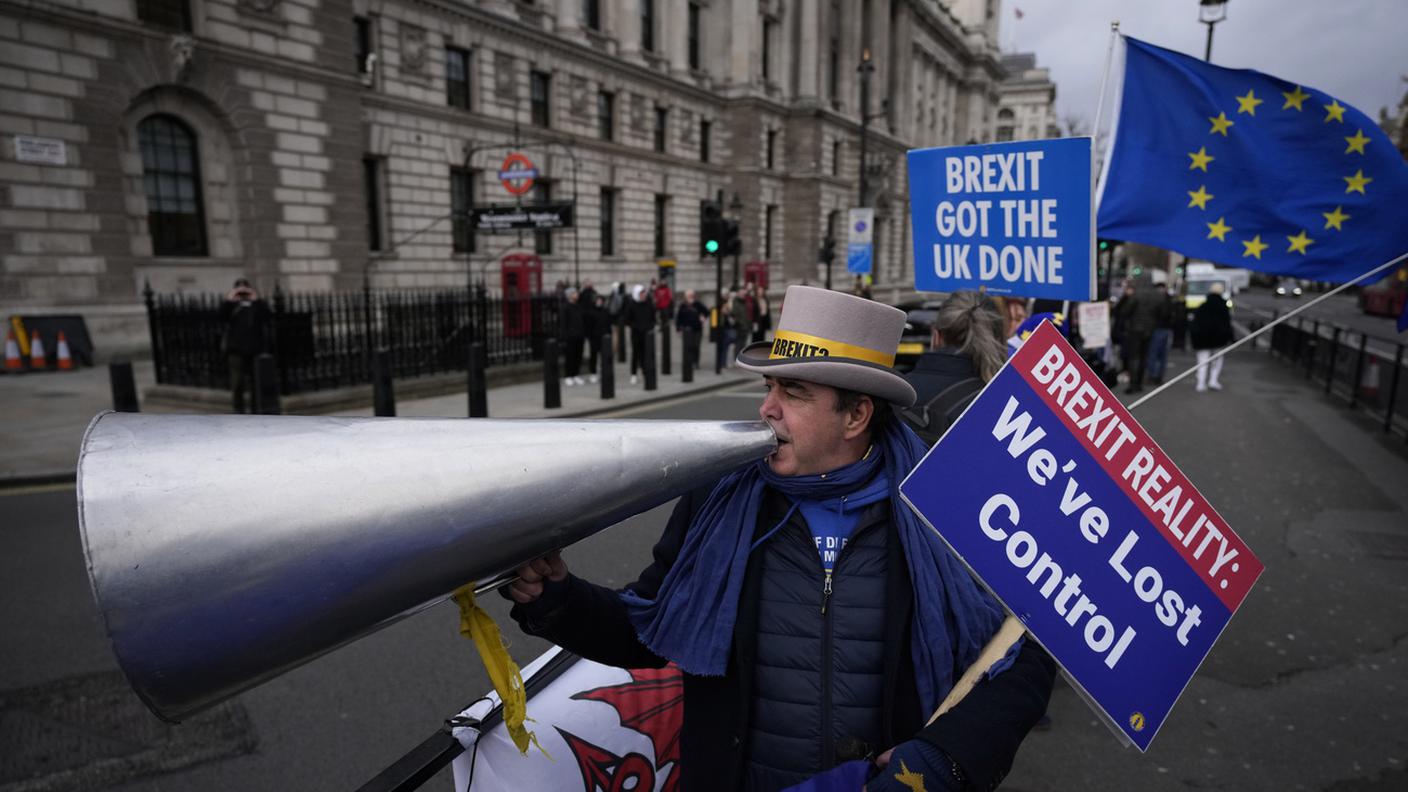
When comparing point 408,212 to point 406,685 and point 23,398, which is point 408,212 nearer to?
point 23,398

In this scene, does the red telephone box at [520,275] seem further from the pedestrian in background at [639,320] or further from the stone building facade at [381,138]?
the pedestrian in background at [639,320]

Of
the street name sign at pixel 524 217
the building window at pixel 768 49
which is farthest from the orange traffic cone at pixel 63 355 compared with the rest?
the building window at pixel 768 49

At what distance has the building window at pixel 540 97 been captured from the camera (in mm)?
27500

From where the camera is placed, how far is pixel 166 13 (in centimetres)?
1633

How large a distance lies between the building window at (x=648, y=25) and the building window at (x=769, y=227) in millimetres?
11288

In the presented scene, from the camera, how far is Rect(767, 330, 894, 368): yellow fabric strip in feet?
5.76

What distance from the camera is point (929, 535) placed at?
5.82ft

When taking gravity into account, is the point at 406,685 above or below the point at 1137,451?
below

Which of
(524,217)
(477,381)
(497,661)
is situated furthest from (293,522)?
(524,217)

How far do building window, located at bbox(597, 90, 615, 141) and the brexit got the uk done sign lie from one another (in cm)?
3065

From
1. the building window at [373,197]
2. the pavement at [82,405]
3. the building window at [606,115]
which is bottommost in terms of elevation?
the pavement at [82,405]

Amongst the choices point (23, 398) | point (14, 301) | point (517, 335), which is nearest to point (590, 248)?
point (517, 335)

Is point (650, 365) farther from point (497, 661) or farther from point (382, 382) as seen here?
point (497, 661)

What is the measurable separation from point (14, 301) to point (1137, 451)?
61.0ft
